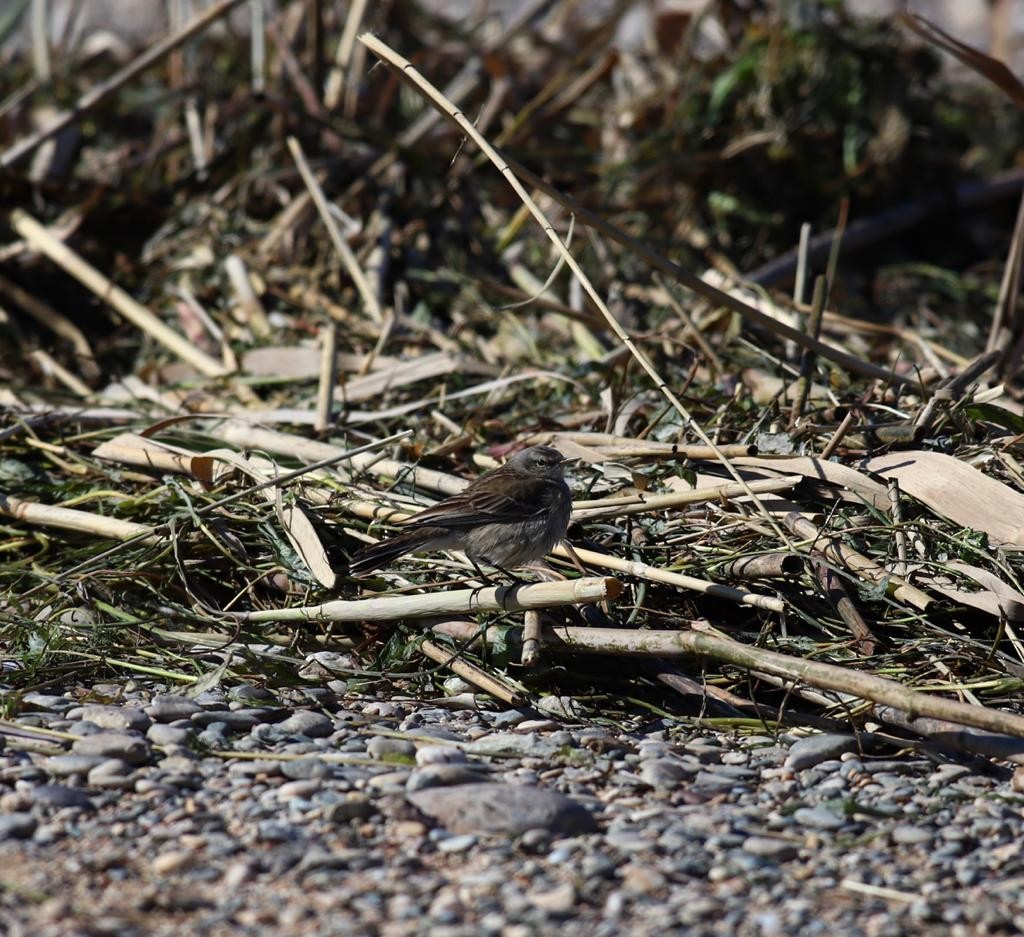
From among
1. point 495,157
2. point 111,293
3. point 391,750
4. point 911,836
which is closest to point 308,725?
point 391,750

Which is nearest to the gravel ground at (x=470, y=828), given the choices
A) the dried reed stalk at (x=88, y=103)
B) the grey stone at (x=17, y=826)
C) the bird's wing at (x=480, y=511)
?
the grey stone at (x=17, y=826)

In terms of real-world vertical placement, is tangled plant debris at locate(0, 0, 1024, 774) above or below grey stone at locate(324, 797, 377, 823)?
above

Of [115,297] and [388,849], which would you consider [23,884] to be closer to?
[388,849]

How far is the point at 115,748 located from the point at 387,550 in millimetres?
1375

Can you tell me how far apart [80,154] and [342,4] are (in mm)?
2426

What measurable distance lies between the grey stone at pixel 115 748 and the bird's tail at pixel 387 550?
1206mm

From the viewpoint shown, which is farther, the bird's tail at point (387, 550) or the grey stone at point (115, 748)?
the bird's tail at point (387, 550)

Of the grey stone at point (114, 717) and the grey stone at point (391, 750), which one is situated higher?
the grey stone at point (391, 750)

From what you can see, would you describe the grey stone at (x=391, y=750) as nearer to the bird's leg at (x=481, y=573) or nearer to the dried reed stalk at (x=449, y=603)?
the dried reed stalk at (x=449, y=603)

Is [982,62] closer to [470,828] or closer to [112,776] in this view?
[470,828]

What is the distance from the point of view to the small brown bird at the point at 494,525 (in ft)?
16.8

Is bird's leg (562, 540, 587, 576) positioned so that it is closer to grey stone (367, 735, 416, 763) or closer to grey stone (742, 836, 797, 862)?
grey stone (367, 735, 416, 763)

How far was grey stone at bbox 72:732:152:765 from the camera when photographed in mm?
4004

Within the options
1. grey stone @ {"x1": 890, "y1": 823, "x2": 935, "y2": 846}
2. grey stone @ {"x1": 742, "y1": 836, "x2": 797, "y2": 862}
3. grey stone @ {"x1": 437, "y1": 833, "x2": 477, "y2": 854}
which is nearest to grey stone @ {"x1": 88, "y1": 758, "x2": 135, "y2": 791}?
grey stone @ {"x1": 437, "y1": 833, "x2": 477, "y2": 854}
